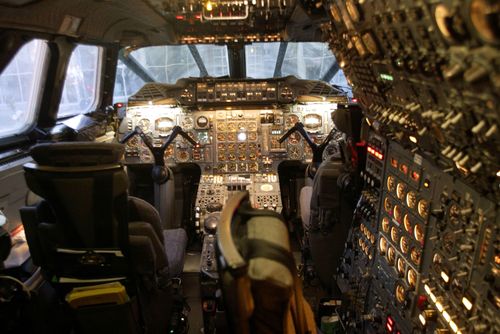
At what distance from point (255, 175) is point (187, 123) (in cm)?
112

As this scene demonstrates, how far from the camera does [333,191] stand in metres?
3.21

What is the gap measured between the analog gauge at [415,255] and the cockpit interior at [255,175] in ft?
0.05

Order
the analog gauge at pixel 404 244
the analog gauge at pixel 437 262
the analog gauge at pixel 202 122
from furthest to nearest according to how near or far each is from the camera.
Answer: the analog gauge at pixel 202 122, the analog gauge at pixel 404 244, the analog gauge at pixel 437 262

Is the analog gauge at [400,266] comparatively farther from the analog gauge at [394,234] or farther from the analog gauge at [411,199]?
the analog gauge at [411,199]

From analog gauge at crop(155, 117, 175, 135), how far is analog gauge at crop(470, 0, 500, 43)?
439cm

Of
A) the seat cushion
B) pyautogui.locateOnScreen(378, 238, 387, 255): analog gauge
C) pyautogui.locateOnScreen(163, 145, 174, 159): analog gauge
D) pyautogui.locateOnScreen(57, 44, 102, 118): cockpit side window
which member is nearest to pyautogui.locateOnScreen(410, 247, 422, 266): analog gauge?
pyautogui.locateOnScreen(378, 238, 387, 255): analog gauge

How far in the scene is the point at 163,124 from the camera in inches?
199

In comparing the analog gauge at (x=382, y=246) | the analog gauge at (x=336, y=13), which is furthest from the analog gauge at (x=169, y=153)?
the analog gauge at (x=336, y=13)

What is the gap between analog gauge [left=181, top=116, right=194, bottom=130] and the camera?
504 centimetres

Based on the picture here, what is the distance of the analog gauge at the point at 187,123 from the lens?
5.04 metres

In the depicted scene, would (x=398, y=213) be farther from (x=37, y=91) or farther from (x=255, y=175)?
(x=37, y=91)

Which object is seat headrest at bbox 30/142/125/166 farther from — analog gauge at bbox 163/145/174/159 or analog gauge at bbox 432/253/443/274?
analog gauge at bbox 163/145/174/159

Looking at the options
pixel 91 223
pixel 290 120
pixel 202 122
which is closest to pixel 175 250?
pixel 91 223

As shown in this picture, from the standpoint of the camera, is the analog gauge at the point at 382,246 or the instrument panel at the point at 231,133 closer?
the analog gauge at the point at 382,246
